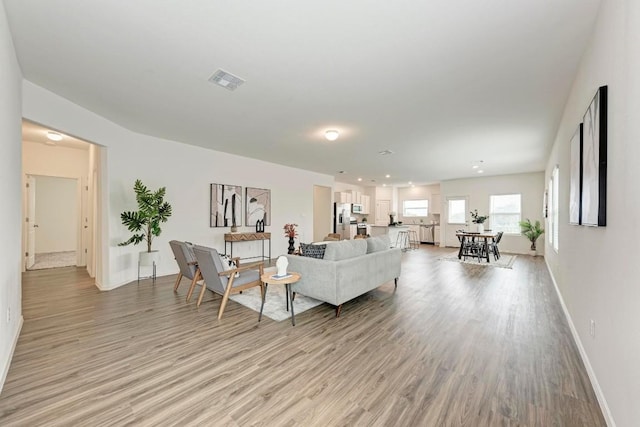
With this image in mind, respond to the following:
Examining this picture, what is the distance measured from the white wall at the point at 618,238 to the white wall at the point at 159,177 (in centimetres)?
520

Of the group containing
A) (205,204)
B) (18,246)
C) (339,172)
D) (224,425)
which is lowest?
(224,425)

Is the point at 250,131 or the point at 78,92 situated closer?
the point at 78,92

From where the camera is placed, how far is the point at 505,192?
356 inches

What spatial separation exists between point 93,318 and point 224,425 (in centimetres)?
264

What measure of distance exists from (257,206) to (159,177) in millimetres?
2377

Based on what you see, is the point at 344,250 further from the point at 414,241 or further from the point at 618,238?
the point at 414,241

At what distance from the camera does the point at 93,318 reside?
3.18m

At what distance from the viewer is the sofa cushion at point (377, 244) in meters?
4.13

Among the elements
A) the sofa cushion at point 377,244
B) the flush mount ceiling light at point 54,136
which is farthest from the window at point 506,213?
the flush mount ceiling light at point 54,136

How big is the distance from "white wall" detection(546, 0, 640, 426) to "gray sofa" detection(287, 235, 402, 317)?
2.20 m

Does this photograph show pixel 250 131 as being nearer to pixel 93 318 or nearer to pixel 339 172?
pixel 93 318

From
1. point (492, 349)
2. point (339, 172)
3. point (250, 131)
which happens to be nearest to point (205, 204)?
point (250, 131)

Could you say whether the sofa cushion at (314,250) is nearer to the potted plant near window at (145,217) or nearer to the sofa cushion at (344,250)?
the sofa cushion at (344,250)

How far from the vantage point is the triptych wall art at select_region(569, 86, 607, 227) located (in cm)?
173
